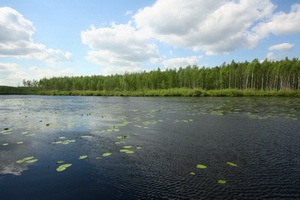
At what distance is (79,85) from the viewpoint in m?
127

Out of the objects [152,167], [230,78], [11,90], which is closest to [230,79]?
[230,78]

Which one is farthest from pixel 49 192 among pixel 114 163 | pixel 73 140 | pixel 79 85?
pixel 79 85

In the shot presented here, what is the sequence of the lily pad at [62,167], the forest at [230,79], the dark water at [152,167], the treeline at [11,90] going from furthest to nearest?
the treeline at [11,90] < the forest at [230,79] < the lily pad at [62,167] < the dark water at [152,167]

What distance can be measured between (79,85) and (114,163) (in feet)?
431

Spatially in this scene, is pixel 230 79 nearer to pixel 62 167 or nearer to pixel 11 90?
pixel 62 167

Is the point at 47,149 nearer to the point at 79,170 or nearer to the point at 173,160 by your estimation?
the point at 79,170

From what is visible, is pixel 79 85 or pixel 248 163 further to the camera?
pixel 79 85

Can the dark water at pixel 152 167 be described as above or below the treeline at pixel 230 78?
below

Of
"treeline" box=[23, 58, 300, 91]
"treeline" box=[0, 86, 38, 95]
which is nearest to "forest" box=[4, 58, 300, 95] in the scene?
"treeline" box=[23, 58, 300, 91]

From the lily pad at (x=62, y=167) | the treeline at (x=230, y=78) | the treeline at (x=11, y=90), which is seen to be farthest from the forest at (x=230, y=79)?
the lily pad at (x=62, y=167)

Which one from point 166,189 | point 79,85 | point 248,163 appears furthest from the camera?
point 79,85

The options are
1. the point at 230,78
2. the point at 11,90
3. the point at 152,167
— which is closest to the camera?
the point at 152,167

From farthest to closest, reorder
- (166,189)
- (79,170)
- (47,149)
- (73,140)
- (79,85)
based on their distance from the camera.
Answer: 1. (79,85)
2. (73,140)
3. (47,149)
4. (79,170)
5. (166,189)

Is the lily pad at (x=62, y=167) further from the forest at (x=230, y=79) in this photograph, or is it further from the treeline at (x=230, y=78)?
the treeline at (x=230, y=78)
